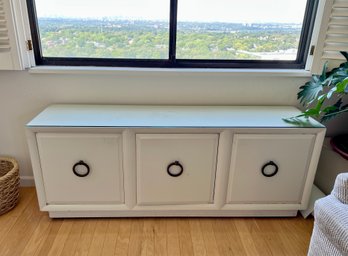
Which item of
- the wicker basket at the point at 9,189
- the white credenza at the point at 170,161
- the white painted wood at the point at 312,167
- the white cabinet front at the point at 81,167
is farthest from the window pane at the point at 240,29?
the wicker basket at the point at 9,189

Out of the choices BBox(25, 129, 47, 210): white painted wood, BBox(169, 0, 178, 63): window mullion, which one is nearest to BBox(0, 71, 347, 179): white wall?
BBox(169, 0, 178, 63): window mullion

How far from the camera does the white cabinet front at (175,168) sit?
145 cm

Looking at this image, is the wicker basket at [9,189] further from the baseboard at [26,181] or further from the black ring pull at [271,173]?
the black ring pull at [271,173]

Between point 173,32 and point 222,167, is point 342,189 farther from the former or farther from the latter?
point 173,32

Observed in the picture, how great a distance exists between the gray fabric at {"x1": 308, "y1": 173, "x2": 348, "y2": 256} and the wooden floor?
0.41m

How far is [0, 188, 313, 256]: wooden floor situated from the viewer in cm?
143

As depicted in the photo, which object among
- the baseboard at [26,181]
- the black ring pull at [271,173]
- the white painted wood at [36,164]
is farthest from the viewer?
the baseboard at [26,181]

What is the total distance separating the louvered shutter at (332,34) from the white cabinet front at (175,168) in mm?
846

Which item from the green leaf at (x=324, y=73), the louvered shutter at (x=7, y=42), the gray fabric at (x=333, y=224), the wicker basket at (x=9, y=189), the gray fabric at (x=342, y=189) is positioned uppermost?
the louvered shutter at (x=7, y=42)

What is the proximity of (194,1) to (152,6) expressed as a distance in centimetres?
25

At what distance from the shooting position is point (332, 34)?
5.26ft

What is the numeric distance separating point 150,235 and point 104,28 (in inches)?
49.3

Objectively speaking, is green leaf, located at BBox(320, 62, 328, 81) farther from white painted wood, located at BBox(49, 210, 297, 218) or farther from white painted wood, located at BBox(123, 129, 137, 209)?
white painted wood, located at BBox(123, 129, 137, 209)

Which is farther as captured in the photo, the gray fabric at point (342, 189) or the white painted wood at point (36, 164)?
the white painted wood at point (36, 164)
